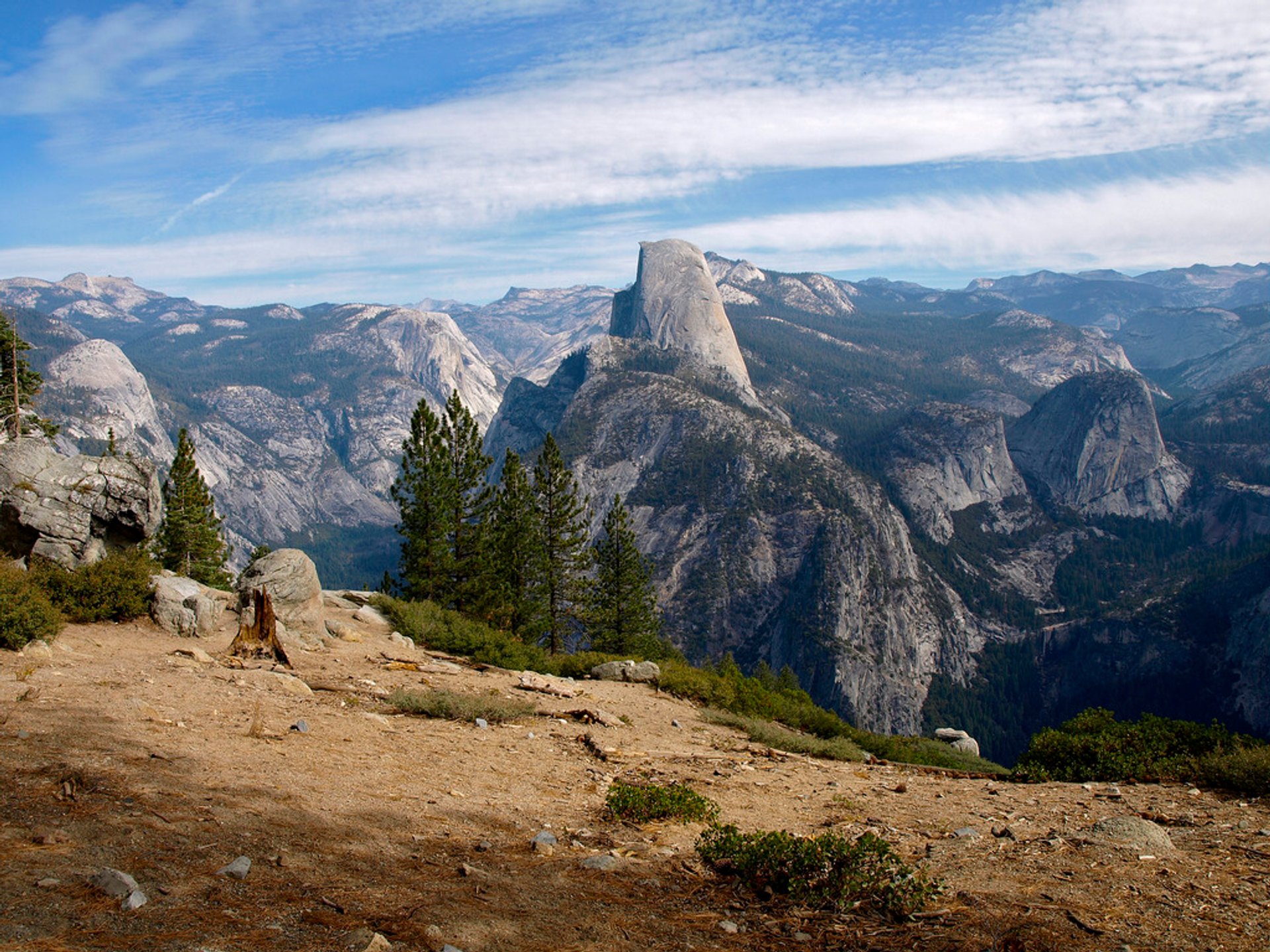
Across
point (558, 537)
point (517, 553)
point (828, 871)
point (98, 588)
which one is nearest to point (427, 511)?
point (517, 553)

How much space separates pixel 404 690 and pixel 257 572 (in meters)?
8.34

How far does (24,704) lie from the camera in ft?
35.6

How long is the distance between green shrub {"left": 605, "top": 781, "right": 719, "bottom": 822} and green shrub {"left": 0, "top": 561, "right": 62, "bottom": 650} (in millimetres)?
12579

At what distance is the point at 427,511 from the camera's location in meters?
38.7

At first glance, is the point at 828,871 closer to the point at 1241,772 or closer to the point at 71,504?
the point at 1241,772

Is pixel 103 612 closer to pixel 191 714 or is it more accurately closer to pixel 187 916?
pixel 191 714

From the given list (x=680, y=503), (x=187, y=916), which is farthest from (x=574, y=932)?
(x=680, y=503)

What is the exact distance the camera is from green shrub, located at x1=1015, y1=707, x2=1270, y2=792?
11875 mm

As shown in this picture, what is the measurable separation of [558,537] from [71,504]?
83.4 feet

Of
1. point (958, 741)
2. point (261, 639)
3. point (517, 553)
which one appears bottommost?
point (958, 741)

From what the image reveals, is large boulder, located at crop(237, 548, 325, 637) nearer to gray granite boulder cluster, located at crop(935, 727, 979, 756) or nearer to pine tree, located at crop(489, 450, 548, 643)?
pine tree, located at crop(489, 450, 548, 643)

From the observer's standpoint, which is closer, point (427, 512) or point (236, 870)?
point (236, 870)

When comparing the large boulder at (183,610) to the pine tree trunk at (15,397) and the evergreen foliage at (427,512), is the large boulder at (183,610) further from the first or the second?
the pine tree trunk at (15,397)

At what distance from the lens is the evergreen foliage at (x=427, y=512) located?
3841cm
